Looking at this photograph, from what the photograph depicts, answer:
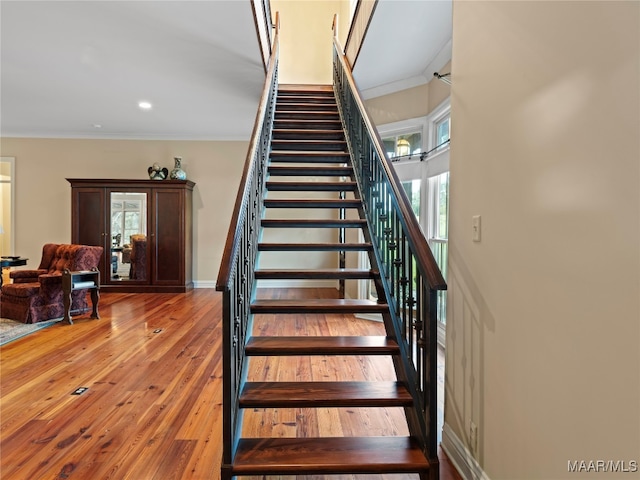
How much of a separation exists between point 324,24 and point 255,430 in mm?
7173

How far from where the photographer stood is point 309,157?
3.79 meters

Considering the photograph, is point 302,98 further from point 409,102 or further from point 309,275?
point 309,275

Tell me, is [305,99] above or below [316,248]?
above

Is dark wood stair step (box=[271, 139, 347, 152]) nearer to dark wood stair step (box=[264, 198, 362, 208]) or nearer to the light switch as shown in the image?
dark wood stair step (box=[264, 198, 362, 208])

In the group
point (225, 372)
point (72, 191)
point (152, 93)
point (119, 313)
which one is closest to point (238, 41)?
point (152, 93)

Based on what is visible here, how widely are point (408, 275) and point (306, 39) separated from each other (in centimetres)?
643

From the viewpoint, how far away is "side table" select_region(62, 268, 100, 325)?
4.28 metres

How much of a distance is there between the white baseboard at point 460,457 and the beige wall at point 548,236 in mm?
46

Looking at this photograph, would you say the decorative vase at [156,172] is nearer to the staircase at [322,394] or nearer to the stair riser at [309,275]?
the staircase at [322,394]

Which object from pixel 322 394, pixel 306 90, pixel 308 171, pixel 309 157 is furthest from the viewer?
pixel 306 90

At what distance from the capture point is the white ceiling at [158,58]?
3131 mm

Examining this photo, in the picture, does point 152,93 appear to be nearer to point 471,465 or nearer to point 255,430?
point 255,430

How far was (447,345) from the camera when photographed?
6.60ft

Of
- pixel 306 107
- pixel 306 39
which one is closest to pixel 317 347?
pixel 306 107
